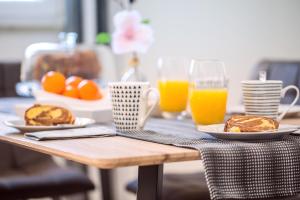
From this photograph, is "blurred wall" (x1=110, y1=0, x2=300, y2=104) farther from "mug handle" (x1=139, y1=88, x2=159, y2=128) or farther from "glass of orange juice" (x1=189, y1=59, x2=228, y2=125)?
→ "mug handle" (x1=139, y1=88, x2=159, y2=128)

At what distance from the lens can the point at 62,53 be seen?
8.50ft

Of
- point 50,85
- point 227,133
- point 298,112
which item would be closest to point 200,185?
point 298,112

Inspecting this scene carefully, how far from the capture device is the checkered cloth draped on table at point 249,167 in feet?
3.35

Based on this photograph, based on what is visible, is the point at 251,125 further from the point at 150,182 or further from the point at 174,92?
the point at 174,92

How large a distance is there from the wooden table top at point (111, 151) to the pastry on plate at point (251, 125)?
139 mm

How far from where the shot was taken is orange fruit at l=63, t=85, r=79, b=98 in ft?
5.49

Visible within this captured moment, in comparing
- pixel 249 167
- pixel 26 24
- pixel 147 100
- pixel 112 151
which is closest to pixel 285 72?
pixel 147 100

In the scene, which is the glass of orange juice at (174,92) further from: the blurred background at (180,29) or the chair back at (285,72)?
the blurred background at (180,29)

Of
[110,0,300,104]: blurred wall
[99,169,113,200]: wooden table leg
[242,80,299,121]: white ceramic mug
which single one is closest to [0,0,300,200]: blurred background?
[110,0,300,104]: blurred wall

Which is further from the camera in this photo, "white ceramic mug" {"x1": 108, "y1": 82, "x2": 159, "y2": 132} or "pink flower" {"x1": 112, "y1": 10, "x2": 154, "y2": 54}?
"pink flower" {"x1": 112, "y1": 10, "x2": 154, "y2": 54}

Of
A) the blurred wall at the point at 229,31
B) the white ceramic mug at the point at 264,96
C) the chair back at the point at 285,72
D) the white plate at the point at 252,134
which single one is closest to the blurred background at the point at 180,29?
the blurred wall at the point at 229,31

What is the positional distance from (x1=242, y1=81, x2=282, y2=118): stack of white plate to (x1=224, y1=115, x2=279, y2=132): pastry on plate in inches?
8.3

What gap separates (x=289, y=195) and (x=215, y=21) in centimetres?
186

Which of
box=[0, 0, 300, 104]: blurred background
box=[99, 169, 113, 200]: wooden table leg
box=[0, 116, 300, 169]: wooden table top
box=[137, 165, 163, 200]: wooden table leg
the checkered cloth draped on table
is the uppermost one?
box=[0, 0, 300, 104]: blurred background
